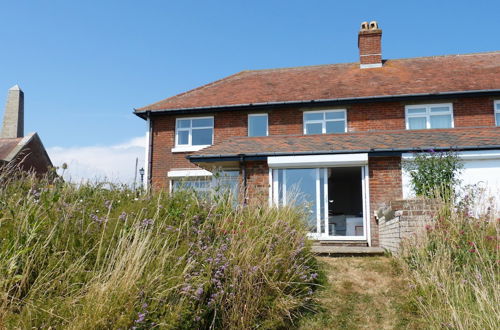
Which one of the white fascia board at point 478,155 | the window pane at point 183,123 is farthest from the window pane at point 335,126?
the window pane at point 183,123

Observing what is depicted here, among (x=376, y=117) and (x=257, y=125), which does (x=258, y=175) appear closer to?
(x=257, y=125)

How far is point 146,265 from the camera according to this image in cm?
379

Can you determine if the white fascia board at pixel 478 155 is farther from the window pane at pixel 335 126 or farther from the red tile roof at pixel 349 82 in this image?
the window pane at pixel 335 126

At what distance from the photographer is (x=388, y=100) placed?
14805 millimetres

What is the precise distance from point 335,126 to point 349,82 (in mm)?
2502

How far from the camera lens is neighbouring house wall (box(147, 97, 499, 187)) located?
14375 mm

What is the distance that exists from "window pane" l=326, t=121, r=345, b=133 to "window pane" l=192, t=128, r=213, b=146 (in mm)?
4364

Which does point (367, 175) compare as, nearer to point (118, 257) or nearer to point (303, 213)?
point (303, 213)

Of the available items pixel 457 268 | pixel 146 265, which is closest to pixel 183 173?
pixel 457 268

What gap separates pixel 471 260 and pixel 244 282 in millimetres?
2869

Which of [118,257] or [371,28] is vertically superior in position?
[371,28]

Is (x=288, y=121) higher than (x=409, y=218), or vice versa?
(x=288, y=121)

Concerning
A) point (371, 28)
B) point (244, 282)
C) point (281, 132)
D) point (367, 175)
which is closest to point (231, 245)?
point (244, 282)

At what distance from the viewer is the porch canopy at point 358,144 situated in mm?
10688
